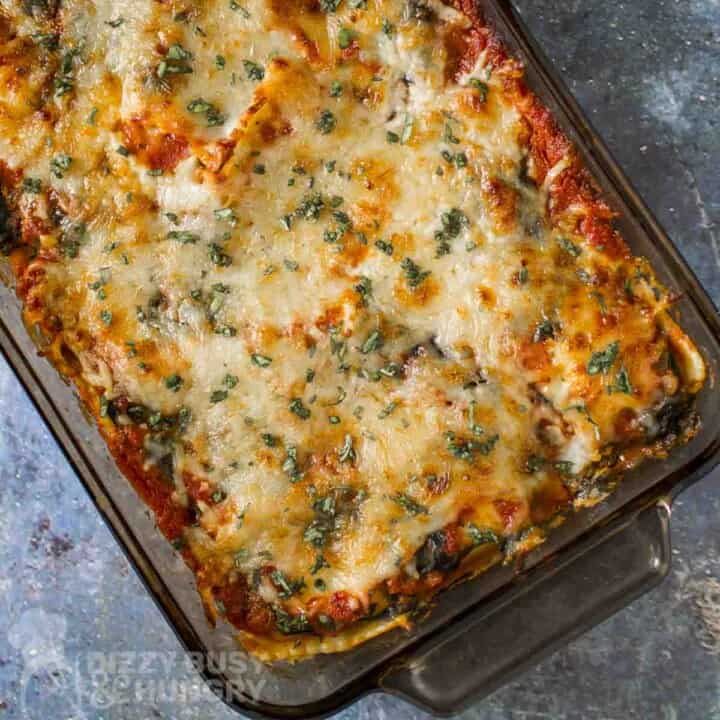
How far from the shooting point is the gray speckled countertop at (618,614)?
2.69 metres

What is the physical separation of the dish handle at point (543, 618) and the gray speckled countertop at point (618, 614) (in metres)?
0.43

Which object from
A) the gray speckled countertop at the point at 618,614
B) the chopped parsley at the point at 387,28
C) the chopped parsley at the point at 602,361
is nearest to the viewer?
the chopped parsley at the point at 602,361

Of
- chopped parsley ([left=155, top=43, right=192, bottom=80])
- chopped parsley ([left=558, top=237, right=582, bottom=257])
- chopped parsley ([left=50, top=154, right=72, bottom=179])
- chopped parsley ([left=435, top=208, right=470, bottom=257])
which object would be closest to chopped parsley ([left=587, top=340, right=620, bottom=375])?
chopped parsley ([left=558, top=237, right=582, bottom=257])

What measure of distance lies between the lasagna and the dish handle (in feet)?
0.60

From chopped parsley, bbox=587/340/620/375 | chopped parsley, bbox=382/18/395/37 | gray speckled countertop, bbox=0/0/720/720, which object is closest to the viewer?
chopped parsley, bbox=587/340/620/375

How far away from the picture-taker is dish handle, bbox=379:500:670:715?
2291 millimetres

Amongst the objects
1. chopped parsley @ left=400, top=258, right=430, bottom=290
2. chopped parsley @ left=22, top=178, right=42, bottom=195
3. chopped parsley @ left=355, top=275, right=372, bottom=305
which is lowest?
chopped parsley @ left=355, top=275, right=372, bottom=305

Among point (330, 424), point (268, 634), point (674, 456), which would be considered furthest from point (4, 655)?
point (674, 456)

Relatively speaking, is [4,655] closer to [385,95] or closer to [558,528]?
[558,528]

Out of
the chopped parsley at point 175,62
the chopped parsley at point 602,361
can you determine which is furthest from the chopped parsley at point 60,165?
the chopped parsley at point 602,361

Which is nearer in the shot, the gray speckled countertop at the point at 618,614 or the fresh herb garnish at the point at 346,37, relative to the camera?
the fresh herb garnish at the point at 346,37

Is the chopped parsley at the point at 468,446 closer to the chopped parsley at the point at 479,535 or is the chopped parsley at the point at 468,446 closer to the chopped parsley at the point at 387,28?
the chopped parsley at the point at 479,535

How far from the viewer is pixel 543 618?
7.56 feet

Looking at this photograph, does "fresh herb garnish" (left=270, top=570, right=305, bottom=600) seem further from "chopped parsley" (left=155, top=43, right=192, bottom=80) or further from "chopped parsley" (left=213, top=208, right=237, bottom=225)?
"chopped parsley" (left=155, top=43, right=192, bottom=80)
